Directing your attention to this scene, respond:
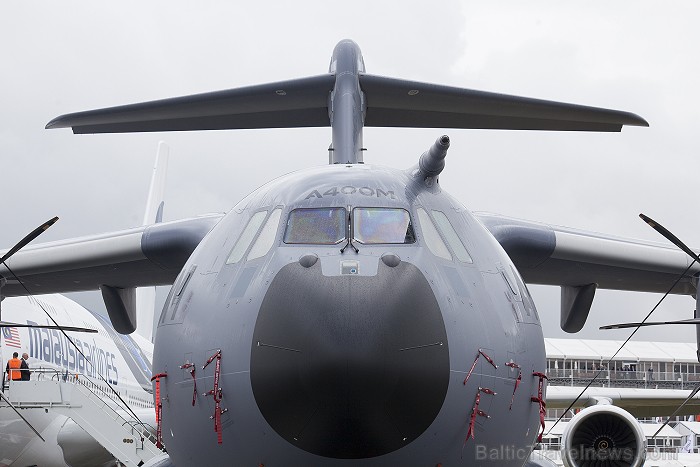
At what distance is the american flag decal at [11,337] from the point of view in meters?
16.8

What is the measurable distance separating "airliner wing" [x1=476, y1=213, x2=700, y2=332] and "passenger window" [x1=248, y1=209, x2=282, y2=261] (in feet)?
11.8

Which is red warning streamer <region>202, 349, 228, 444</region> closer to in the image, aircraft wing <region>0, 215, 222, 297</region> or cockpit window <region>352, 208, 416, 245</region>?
cockpit window <region>352, 208, 416, 245</region>

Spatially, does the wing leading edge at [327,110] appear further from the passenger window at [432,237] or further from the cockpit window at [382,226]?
the cockpit window at [382,226]


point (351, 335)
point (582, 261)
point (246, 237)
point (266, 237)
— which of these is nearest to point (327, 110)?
point (582, 261)

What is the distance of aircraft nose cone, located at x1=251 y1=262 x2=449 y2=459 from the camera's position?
4.96 meters

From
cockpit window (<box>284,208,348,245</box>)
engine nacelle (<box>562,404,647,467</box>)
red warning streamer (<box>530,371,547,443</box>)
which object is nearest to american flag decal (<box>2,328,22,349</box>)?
engine nacelle (<box>562,404,647,467</box>)

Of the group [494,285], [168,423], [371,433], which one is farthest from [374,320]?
[168,423]

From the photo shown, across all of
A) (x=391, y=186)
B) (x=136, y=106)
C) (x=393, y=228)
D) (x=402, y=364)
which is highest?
(x=136, y=106)

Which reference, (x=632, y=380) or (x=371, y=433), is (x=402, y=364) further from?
Answer: (x=632, y=380)

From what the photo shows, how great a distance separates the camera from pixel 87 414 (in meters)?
16.0

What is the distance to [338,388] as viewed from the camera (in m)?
4.93

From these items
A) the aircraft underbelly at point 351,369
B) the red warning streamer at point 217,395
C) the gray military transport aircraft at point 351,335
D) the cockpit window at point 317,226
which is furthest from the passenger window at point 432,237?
the red warning streamer at point 217,395

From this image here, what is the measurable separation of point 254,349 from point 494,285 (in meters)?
1.76

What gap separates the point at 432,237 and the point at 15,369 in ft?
40.1
